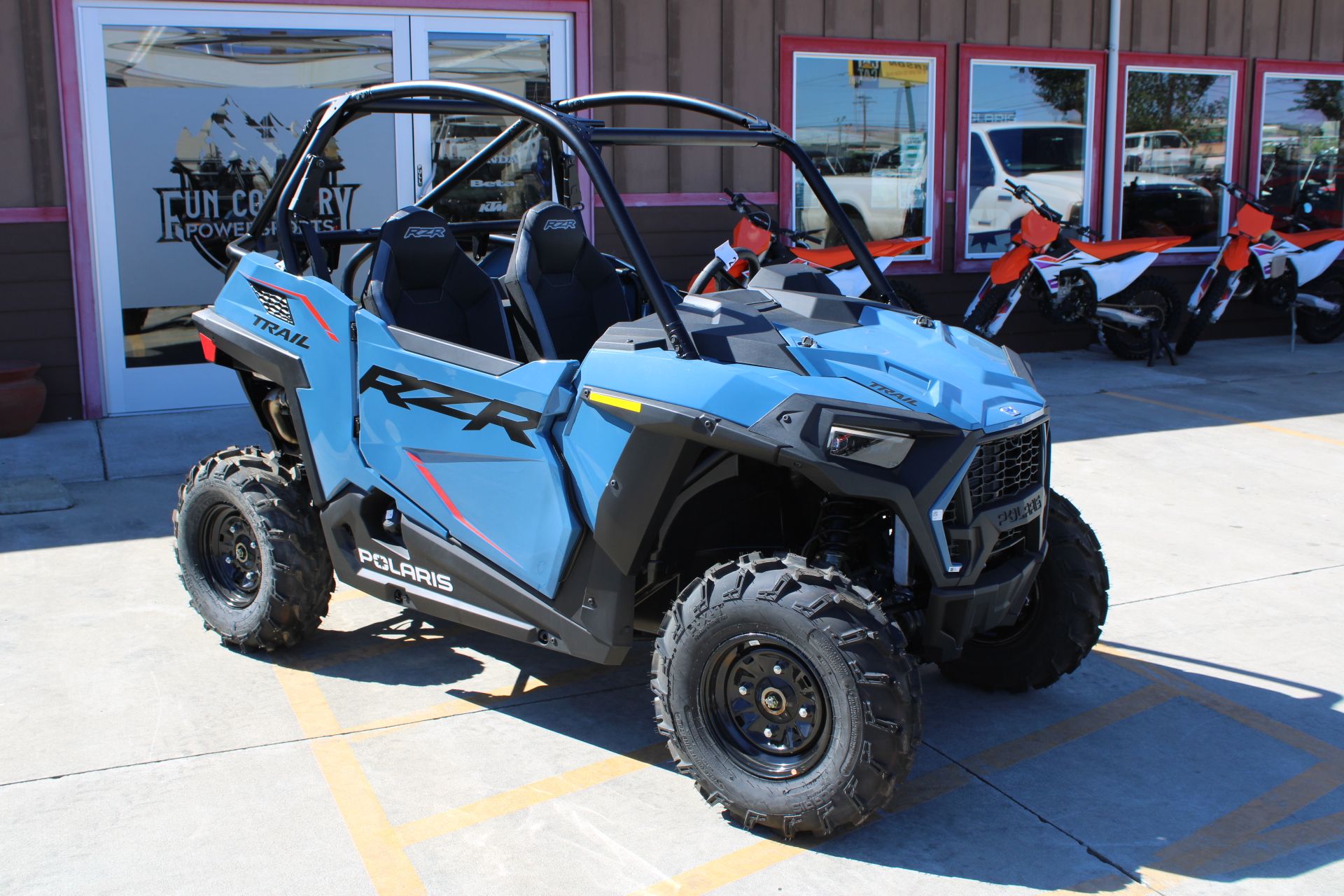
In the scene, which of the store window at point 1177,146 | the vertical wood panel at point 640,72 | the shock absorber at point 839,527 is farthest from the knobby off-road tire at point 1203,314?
the shock absorber at point 839,527

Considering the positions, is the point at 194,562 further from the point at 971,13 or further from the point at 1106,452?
the point at 971,13

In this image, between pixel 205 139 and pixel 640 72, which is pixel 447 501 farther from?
pixel 640 72

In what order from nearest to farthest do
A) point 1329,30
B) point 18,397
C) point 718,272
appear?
1. point 718,272
2. point 18,397
3. point 1329,30

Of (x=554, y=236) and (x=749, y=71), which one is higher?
(x=749, y=71)

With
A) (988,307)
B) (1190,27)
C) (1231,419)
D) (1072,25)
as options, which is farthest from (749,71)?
(1190,27)

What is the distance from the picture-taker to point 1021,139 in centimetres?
1174

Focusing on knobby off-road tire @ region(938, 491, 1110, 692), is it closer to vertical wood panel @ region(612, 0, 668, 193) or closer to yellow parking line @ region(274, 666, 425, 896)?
yellow parking line @ region(274, 666, 425, 896)

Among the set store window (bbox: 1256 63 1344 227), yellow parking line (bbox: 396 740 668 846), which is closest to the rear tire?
store window (bbox: 1256 63 1344 227)

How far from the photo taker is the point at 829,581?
3375 mm

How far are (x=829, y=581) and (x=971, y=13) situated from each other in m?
9.07

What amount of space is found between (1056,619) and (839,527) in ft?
3.35

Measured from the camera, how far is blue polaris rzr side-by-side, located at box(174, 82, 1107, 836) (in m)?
3.39

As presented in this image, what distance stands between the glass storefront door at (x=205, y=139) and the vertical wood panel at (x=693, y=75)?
1.21m

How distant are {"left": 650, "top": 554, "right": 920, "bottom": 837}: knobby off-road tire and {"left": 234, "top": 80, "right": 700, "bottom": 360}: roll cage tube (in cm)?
69
